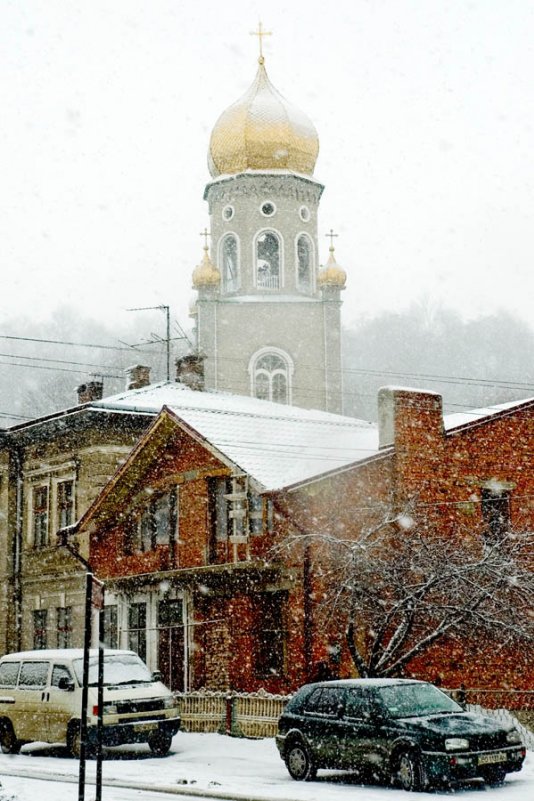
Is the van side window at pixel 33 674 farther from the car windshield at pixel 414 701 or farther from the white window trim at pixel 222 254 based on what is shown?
the white window trim at pixel 222 254

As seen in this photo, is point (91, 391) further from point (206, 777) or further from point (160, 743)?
point (206, 777)

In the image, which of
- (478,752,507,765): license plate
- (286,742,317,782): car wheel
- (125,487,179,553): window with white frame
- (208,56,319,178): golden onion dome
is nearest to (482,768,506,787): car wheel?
(478,752,507,765): license plate

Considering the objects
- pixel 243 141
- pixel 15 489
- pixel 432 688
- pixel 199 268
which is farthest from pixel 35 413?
pixel 432 688

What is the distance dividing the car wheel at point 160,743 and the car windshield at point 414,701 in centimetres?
480

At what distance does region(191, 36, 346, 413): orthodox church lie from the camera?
58031mm

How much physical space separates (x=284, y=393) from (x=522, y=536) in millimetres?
34925

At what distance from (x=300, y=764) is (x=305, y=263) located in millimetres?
45716

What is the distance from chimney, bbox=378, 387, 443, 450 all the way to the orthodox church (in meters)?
31.7

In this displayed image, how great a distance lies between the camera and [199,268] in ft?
195

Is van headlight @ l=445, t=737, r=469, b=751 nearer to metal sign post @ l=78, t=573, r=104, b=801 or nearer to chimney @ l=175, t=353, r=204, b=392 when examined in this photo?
metal sign post @ l=78, t=573, r=104, b=801

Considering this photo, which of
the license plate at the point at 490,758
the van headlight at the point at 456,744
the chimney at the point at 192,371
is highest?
the chimney at the point at 192,371

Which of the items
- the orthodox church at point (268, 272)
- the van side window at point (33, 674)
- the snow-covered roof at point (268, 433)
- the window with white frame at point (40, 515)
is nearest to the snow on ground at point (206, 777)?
the van side window at point (33, 674)

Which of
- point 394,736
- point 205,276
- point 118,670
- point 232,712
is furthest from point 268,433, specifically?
point 205,276

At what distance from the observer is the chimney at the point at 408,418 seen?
2536 centimetres
